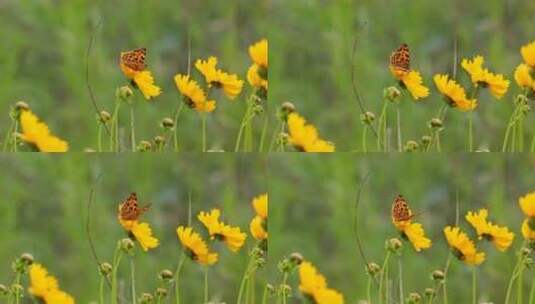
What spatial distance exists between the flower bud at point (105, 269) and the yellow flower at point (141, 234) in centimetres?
10

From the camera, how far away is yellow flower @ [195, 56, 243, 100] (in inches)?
110

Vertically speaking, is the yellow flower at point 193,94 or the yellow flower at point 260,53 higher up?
the yellow flower at point 260,53

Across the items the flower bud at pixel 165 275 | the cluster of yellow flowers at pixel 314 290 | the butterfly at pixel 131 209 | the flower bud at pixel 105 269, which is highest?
the butterfly at pixel 131 209

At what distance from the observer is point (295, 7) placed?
2.80 m

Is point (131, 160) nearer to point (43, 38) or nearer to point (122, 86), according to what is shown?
point (122, 86)

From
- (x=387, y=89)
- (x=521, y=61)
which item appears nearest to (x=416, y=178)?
(x=387, y=89)

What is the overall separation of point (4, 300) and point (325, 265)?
850 millimetres

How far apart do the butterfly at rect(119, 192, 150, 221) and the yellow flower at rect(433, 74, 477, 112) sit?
0.85 m

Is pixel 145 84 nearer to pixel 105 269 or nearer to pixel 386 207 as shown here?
pixel 105 269

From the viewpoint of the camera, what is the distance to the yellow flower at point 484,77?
282cm

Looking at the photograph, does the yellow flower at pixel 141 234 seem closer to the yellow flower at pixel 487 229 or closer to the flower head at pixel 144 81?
the flower head at pixel 144 81

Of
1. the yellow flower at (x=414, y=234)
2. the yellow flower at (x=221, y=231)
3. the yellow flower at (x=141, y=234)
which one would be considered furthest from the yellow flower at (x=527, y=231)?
the yellow flower at (x=141, y=234)

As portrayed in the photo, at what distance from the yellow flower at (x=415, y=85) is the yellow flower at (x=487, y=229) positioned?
13.7 inches

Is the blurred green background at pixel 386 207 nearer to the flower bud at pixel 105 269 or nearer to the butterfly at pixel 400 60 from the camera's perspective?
the butterfly at pixel 400 60
